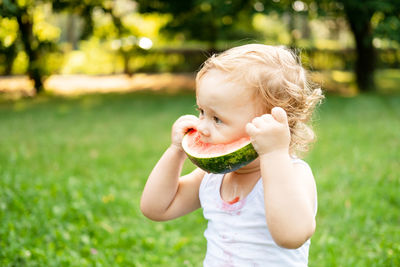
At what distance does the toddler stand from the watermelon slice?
4cm

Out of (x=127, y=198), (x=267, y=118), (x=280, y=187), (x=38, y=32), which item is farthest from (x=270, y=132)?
(x=38, y=32)

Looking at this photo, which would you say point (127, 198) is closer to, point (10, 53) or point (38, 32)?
point (10, 53)

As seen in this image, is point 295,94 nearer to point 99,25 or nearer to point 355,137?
point 355,137

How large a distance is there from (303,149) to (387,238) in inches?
85.7

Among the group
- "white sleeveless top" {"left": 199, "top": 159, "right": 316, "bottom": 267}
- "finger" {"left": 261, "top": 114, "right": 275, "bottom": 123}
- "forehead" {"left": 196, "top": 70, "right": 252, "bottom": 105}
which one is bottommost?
"white sleeveless top" {"left": 199, "top": 159, "right": 316, "bottom": 267}

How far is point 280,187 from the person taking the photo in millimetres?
1599

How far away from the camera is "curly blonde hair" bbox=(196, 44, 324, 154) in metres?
1.73

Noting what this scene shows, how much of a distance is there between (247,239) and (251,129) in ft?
1.60

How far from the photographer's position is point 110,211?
433 cm

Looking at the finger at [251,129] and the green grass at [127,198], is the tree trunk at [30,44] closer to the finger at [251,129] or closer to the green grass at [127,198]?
the green grass at [127,198]

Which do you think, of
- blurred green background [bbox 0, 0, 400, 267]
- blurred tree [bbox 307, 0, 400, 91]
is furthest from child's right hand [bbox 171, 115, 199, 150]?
blurred tree [bbox 307, 0, 400, 91]

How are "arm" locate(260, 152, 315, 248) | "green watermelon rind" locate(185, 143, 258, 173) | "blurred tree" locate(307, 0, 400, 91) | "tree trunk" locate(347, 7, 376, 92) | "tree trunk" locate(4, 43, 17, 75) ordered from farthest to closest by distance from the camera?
1. "tree trunk" locate(347, 7, 376, 92)
2. "tree trunk" locate(4, 43, 17, 75)
3. "blurred tree" locate(307, 0, 400, 91)
4. "green watermelon rind" locate(185, 143, 258, 173)
5. "arm" locate(260, 152, 315, 248)

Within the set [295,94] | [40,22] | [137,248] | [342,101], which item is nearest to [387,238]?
[137,248]

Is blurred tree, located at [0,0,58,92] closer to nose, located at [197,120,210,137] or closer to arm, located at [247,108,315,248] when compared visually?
nose, located at [197,120,210,137]
